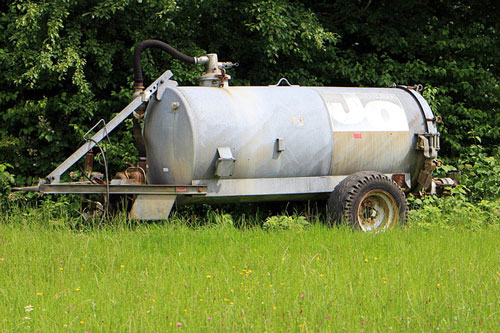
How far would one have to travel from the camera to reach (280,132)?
787 centimetres

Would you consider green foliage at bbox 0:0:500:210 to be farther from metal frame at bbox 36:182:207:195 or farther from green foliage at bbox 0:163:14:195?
metal frame at bbox 36:182:207:195

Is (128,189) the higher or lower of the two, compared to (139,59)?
lower

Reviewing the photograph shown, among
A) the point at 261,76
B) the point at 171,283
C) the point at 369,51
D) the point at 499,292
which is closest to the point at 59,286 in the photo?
the point at 171,283

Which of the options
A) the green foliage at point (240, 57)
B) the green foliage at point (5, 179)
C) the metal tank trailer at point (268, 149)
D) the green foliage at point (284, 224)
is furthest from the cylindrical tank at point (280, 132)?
the green foliage at point (5, 179)

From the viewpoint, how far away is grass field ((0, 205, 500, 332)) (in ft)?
14.3

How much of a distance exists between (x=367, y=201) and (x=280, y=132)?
1.36 metres

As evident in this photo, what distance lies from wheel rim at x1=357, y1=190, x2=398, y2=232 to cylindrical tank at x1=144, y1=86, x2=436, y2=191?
1.53 ft

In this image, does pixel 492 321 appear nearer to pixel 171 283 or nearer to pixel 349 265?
pixel 349 265

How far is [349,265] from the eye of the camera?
589cm

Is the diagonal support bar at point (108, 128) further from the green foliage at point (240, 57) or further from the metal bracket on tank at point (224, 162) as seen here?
the green foliage at point (240, 57)

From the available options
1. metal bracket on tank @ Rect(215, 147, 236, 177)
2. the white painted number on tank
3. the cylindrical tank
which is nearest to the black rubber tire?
the cylindrical tank

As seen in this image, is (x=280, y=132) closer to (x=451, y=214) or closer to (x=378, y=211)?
(x=378, y=211)

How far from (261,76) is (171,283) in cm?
626

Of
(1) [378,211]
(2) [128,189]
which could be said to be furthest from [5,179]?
(1) [378,211]
